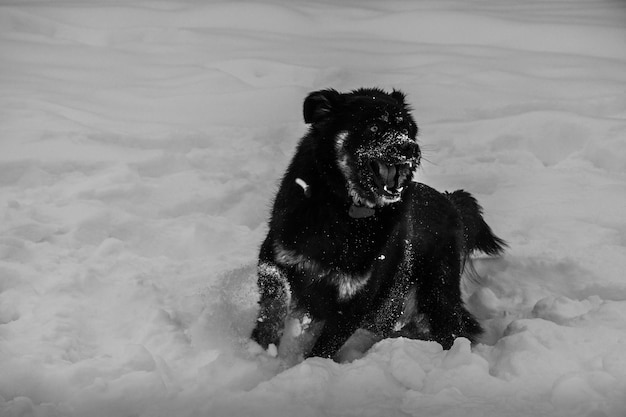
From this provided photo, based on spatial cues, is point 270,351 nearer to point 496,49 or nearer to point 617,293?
point 617,293

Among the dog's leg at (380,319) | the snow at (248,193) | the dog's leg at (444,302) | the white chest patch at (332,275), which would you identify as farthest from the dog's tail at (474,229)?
the white chest patch at (332,275)

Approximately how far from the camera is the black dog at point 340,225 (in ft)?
12.5

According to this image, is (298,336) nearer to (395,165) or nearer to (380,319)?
(380,319)

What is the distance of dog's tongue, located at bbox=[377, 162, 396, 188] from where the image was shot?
388 cm

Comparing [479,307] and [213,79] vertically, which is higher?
[213,79]

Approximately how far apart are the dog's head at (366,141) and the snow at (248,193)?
3.01 feet

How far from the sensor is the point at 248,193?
5.63 m

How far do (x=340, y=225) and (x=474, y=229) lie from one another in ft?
4.63

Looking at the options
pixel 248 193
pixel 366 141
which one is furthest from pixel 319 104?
pixel 248 193

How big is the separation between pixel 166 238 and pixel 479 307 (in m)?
2.40

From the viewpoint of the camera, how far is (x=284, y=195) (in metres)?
3.99

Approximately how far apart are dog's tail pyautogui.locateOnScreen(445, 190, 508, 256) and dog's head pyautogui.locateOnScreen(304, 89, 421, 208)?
103cm

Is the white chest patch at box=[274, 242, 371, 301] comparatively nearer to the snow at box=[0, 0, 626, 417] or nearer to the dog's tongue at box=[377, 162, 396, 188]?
the snow at box=[0, 0, 626, 417]

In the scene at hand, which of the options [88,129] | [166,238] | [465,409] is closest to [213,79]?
[88,129]
